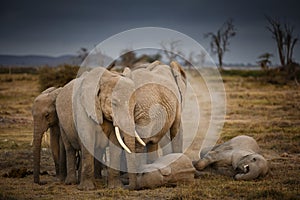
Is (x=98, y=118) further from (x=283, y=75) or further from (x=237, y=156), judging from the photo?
(x=283, y=75)

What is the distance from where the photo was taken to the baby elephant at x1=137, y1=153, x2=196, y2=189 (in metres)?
10.1

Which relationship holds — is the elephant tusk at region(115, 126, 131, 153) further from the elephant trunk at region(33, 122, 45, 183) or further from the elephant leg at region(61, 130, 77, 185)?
the elephant trunk at region(33, 122, 45, 183)

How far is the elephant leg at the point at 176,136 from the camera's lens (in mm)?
12414

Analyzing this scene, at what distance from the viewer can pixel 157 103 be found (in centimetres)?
1150

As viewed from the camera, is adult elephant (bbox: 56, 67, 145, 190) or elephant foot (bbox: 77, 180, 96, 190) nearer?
adult elephant (bbox: 56, 67, 145, 190)

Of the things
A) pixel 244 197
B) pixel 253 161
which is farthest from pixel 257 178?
pixel 244 197

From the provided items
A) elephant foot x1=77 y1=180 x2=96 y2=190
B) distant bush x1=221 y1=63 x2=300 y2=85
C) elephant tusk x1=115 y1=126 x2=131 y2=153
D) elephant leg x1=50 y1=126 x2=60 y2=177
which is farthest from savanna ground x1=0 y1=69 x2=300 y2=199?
distant bush x1=221 y1=63 x2=300 y2=85

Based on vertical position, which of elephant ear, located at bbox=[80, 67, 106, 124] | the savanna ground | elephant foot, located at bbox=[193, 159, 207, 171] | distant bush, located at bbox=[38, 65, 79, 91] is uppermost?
Result: elephant ear, located at bbox=[80, 67, 106, 124]

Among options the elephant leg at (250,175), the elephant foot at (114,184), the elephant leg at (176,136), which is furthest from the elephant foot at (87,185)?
the elephant leg at (250,175)

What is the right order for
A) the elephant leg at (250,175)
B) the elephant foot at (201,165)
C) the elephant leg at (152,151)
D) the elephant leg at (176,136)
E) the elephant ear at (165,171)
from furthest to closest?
1. the elephant leg at (176,136)
2. the elephant foot at (201,165)
3. the elephant leg at (152,151)
4. the elephant leg at (250,175)
5. the elephant ear at (165,171)

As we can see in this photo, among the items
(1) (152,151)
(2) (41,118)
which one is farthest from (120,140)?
(2) (41,118)

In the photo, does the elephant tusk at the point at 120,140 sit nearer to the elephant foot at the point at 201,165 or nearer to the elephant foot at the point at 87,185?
the elephant foot at the point at 87,185

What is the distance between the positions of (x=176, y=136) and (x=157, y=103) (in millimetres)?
1297

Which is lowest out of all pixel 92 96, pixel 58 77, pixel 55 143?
pixel 55 143
